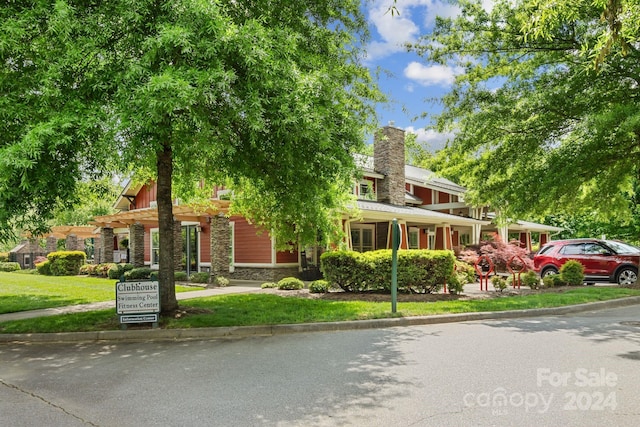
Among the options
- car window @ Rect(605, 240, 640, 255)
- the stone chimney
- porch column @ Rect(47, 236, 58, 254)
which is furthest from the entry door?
porch column @ Rect(47, 236, 58, 254)

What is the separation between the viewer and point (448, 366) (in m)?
6.23

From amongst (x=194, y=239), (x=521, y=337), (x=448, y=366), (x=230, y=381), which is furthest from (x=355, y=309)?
(x=194, y=239)

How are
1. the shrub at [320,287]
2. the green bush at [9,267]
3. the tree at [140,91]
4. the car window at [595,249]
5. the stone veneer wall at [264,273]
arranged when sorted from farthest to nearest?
the green bush at [9,267] < the stone veneer wall at [264,273] < the car window at [595,249] < the shrub at [320,287] < the tree at [140,91]

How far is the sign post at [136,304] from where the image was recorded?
349 inches

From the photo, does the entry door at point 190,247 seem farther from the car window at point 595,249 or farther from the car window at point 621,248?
the car window at point 621,248

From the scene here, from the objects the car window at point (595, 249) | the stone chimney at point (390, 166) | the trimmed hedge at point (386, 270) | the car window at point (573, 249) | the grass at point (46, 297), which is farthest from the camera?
the stone chimney at point (390, 166)

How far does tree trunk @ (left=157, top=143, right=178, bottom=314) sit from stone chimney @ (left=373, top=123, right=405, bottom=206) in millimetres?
16126

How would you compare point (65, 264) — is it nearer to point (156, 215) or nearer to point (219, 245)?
point (156, 215)

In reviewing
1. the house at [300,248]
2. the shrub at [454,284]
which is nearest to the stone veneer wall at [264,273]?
the house at [300,248]

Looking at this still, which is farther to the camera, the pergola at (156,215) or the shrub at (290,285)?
the pergola at (156,215)

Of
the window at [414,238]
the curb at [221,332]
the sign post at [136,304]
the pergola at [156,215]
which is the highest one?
the pergola at [156,215]

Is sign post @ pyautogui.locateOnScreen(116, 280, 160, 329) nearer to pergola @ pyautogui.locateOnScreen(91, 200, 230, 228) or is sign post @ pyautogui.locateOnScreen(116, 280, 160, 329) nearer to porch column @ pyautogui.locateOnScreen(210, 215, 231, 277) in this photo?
pergola @ pyautogui.locateOnScreen(91, 200, 230, 228)

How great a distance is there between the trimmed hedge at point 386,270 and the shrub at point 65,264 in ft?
64.0

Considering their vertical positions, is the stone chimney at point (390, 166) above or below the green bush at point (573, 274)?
above
